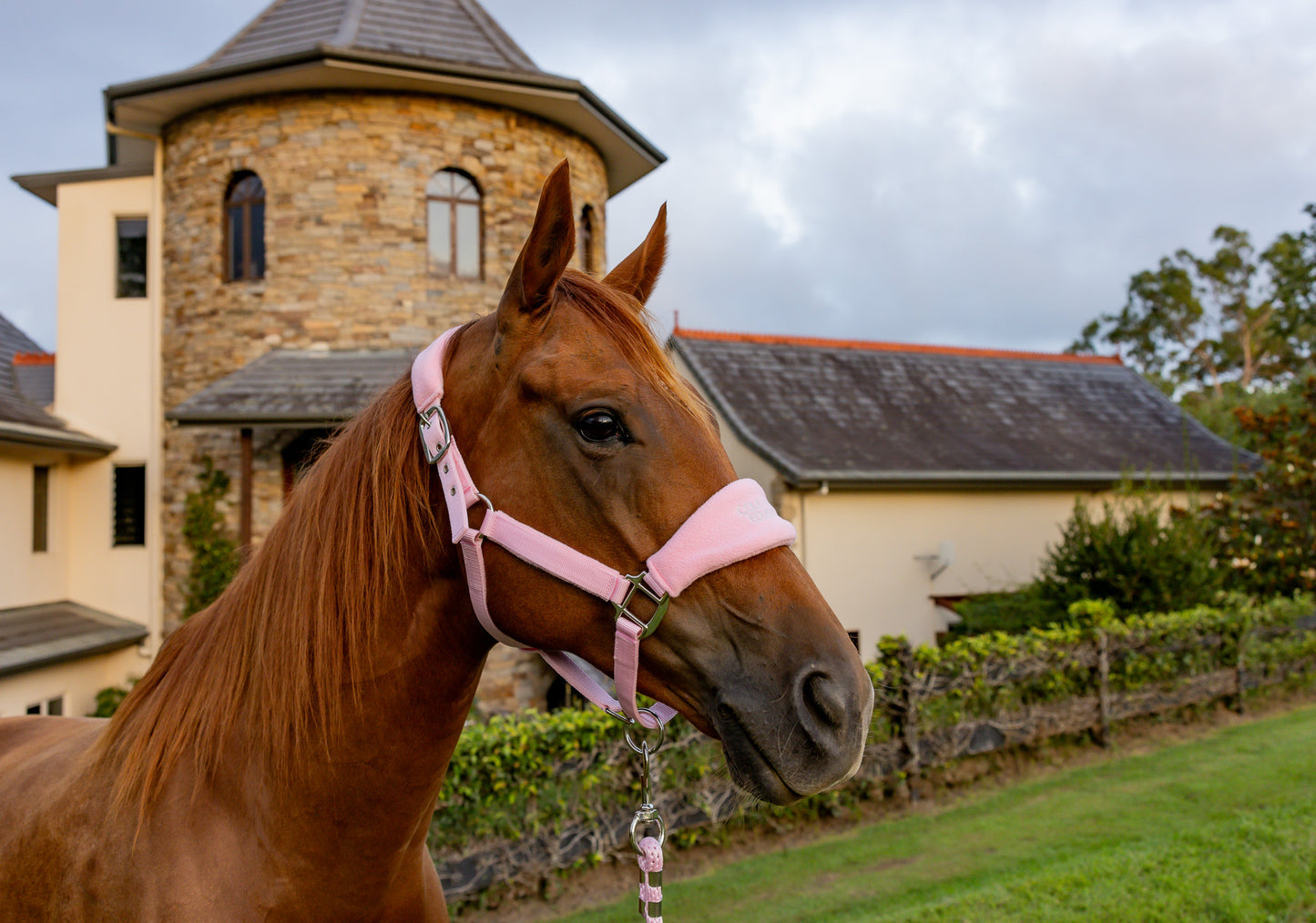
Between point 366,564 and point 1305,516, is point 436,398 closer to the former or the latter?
point 366,564

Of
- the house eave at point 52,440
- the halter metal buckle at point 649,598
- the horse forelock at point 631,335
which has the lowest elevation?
the halter metal buckle at point 649,598

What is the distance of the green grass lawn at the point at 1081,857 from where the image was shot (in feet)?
14.9

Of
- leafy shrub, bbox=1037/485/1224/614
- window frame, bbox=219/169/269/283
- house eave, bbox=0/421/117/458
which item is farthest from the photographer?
window frame, bbox=219/169/269/283

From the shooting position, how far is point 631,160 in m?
13.5

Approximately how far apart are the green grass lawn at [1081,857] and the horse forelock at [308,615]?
4298 mm

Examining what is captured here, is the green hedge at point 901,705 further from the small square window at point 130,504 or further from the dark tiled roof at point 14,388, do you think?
the dark tiled roof at point 14,388

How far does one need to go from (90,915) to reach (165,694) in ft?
1.33

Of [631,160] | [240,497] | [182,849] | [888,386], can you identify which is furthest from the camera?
[888,386]

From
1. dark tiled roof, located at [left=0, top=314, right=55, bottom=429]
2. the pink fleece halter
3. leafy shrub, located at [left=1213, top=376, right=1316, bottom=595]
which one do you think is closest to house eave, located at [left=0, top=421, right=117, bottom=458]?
dark tiled roof, located at [left=0, top=314, right=55, bottom=429]

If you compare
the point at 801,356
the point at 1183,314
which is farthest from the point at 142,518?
the point at 1183,314

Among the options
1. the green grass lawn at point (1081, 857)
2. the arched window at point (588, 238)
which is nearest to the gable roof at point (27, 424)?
the arched window at point (588, 238)

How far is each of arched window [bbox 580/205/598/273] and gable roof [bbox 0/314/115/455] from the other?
25.2ft

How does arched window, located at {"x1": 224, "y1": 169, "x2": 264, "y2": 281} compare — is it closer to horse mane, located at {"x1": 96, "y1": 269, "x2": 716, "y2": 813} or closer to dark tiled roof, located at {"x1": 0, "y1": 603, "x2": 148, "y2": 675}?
dark tiled roof, located at {"x1": 0, "y1": 603, "x2": 148, "y2": 675}

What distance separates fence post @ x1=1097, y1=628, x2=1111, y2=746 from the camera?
8953mm
